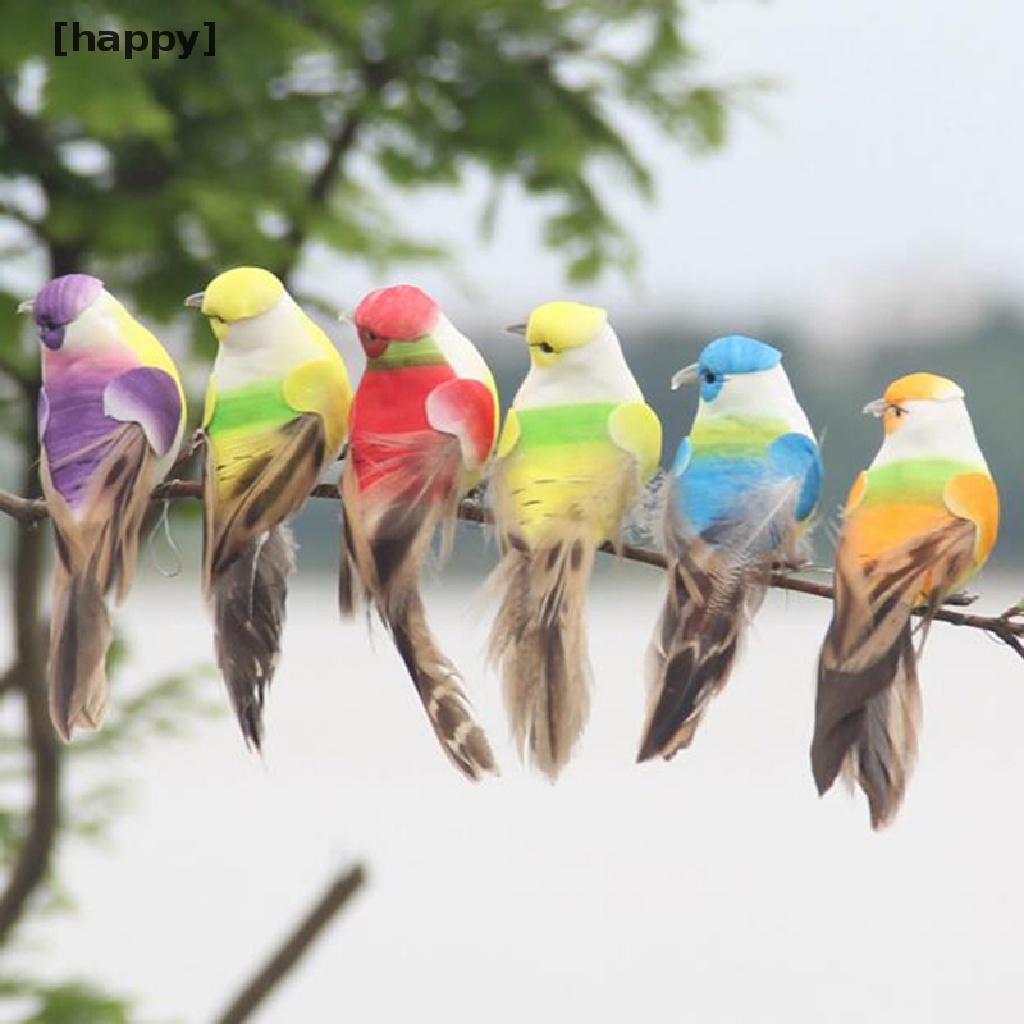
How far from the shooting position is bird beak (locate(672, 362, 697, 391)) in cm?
143

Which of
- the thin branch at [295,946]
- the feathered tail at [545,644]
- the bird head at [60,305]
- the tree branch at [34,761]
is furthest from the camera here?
the tree branch at [34,761]

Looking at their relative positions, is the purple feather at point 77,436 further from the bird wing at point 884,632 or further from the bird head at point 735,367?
the bird wing at point 884,632

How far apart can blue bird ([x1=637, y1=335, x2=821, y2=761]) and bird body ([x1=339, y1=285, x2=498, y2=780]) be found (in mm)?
167

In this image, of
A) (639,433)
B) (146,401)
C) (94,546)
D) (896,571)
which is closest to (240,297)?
(146,401)

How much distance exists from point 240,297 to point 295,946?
1.99m

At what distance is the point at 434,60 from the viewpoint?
11.4 ft

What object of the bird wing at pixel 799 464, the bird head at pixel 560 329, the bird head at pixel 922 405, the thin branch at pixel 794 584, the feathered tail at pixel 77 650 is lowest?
the feathered tail at pixel 77 650

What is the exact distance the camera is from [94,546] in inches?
57.0

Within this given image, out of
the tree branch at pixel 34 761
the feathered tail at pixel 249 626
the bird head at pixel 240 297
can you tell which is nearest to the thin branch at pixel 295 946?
the tree branch at pixel 34 761

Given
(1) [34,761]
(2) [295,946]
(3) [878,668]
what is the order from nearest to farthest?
(3) [878,668] < (2) [295,946] < (1) [34,761]

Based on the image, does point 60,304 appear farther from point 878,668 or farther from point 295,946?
point 295,946

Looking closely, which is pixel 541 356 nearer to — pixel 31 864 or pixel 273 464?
pixel 273 464

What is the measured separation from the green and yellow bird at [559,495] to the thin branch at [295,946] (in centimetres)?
184

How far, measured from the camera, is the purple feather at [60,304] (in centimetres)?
145
